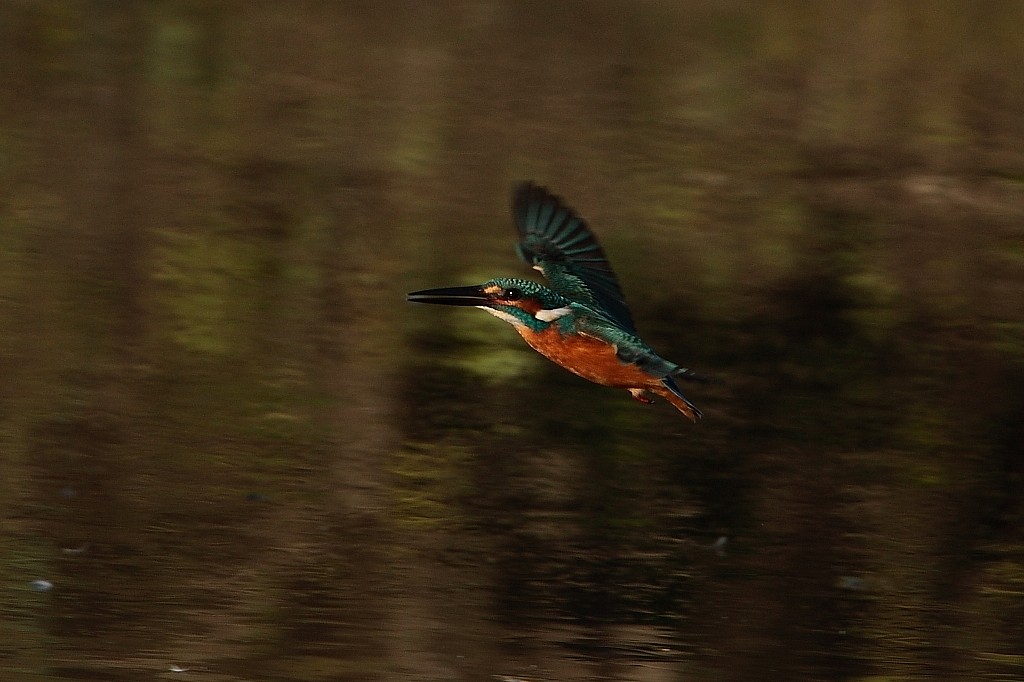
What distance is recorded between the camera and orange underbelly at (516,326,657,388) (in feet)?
16.2

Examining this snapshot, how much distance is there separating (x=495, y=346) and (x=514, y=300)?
5.64 feet

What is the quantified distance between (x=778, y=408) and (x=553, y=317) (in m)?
1.86

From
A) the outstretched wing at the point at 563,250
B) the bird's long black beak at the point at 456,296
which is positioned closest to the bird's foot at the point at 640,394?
the outstretched wing at the point at 563,250

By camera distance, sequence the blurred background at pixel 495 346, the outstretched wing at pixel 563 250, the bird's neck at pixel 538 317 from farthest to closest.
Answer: the outstretched wing at pixel 563 250, the bird's neck at pixel 538 317, the blurred background at pixel 495 346

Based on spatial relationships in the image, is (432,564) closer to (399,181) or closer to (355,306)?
(355,306)

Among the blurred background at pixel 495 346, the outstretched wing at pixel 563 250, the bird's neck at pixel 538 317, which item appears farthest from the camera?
the outstretched wing at pixel 563 250

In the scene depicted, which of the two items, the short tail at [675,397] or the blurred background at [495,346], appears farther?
the short tail at [675,397]

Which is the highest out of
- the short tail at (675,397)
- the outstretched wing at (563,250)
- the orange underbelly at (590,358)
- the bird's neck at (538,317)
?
the outstretched wing at (563,250)

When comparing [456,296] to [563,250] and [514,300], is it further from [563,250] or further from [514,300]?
[563,250]

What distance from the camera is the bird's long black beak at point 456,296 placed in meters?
5.22

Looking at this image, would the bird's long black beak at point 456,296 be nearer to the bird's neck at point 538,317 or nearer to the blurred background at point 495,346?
the bird's neck at point 538,317

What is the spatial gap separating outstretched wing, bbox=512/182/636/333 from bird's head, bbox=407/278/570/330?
7.0 inches

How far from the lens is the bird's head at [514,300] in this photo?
5082 millimetres

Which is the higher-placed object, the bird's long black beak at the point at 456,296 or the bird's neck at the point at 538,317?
the bird's long black beak at the point at 456,296
